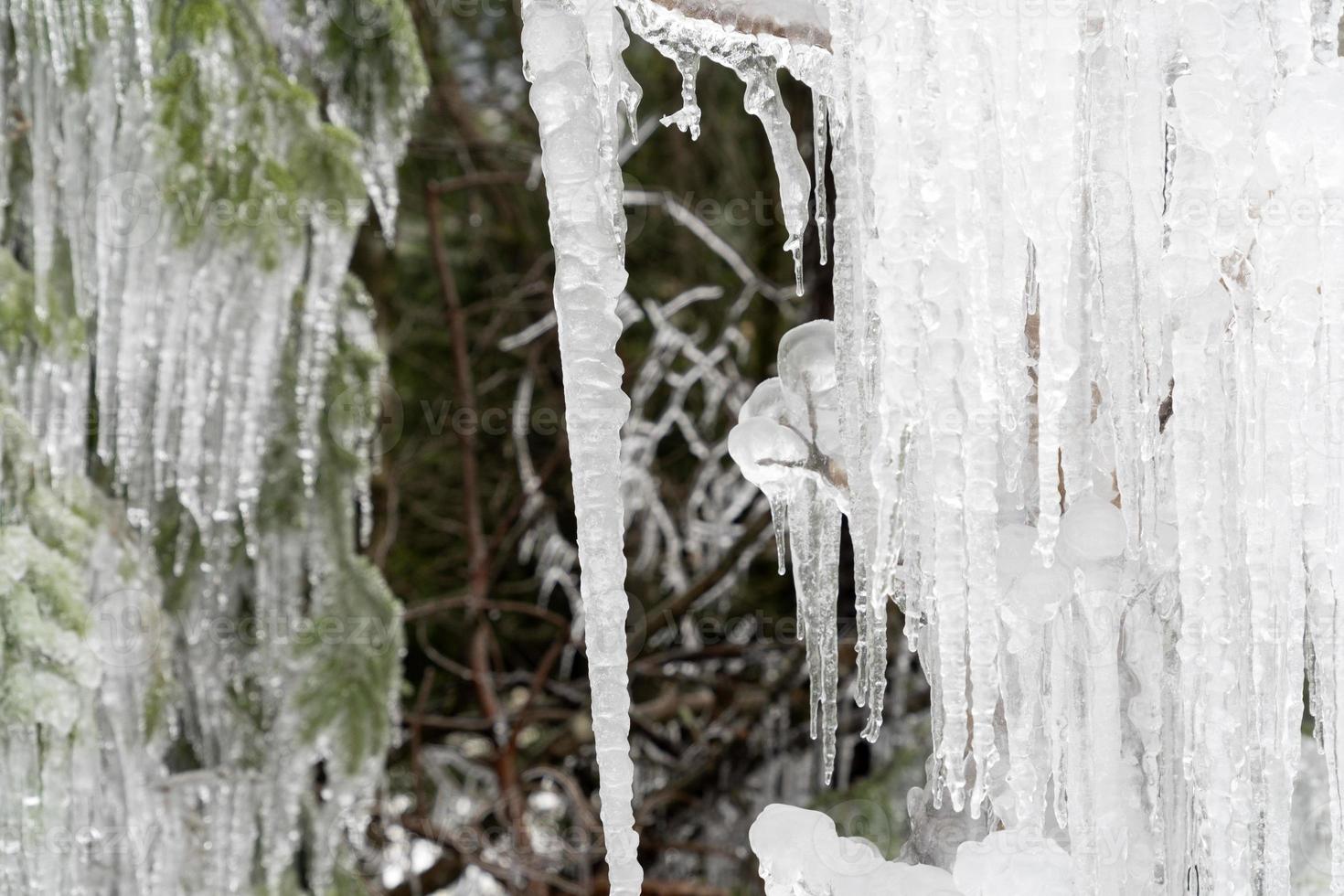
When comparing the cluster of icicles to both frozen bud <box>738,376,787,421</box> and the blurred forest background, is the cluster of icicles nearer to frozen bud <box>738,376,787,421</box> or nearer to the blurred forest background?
frozen bud <box>738,376,787,421</box>

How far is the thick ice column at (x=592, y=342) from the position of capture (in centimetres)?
79

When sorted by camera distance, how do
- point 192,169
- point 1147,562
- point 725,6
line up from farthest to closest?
point 192,169 < point 725,6 < point 1147,562

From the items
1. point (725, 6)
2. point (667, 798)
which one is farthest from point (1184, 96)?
point (667, 798)

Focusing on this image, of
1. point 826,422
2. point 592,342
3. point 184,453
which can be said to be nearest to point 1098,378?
point 826,422

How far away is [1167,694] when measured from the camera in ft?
2.83

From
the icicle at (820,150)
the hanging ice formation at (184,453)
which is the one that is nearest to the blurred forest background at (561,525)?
the hanging ice formation at (184,453)

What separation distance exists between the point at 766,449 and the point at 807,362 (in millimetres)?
72

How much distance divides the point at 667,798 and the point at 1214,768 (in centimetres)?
265

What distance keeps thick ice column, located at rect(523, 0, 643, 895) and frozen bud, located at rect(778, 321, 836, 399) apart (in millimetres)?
220

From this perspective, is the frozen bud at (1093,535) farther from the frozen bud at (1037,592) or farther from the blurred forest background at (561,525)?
the blurred forest background at (561,525)

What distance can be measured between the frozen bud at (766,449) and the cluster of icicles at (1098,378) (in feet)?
0.37

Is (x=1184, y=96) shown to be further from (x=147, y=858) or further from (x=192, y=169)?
(x=147, y=858)

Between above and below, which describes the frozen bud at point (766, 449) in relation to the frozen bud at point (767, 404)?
below

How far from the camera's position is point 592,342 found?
2.64 feet
